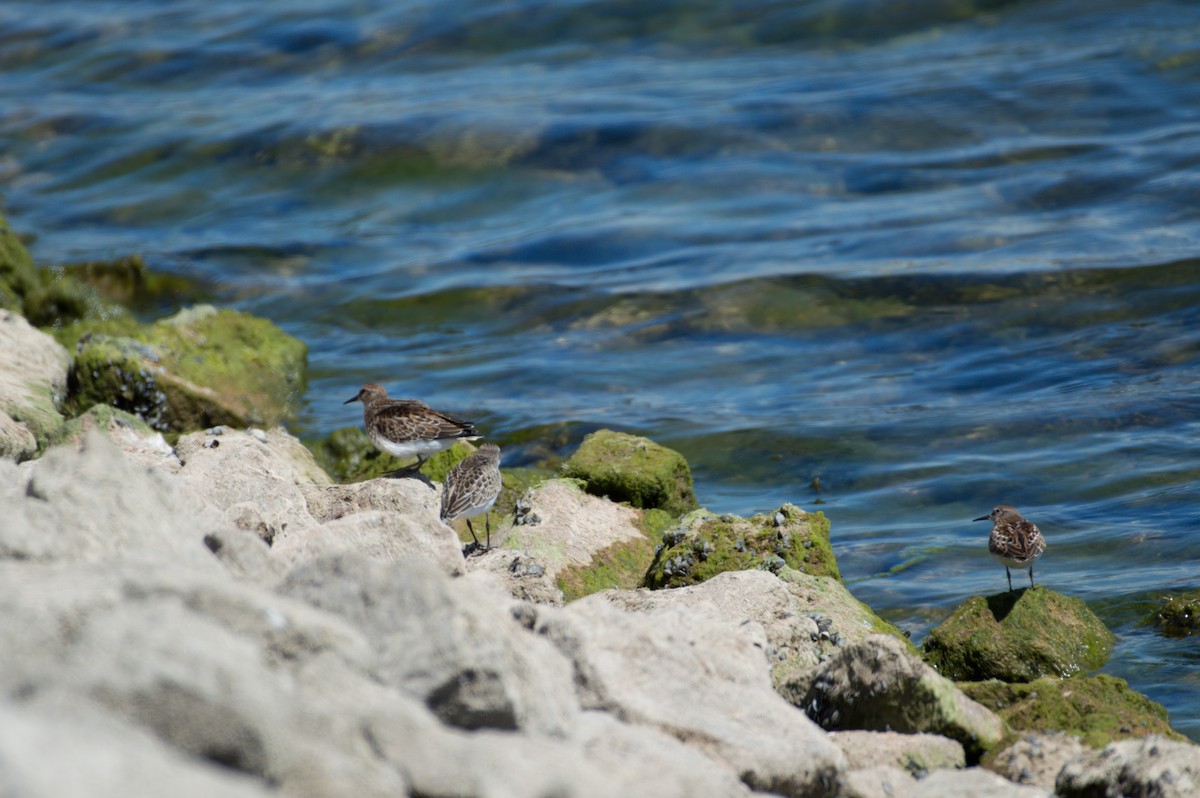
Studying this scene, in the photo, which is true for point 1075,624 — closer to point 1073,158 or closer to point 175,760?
point 175,760

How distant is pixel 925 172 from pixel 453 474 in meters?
13.6

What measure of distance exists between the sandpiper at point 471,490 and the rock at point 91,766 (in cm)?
492

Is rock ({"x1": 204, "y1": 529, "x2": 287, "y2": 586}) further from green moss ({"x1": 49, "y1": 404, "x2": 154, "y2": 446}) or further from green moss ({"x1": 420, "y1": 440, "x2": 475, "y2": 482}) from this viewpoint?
green moss ({"x1": 420, "y1": 440, "x2": 475, "y2": 482})

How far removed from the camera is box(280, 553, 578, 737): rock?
4.29 meters

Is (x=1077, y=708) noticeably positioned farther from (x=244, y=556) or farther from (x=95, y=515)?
(x=95, y=515)

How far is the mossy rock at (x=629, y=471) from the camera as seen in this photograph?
29.2 feet

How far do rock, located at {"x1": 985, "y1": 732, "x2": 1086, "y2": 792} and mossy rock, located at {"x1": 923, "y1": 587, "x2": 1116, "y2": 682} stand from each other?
1.88 m

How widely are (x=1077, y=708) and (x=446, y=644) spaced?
3228mm

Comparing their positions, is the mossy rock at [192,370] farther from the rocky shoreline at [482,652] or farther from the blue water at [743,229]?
the rocky shoreline at [482,652]

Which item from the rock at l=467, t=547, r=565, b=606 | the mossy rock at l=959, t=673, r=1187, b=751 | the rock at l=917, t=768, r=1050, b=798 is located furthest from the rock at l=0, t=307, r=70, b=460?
the mossy rock at l=959, t=673, r=1187, b=751

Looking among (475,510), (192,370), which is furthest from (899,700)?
(192,370)

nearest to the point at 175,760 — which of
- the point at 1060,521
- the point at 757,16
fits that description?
the point at 1060,521

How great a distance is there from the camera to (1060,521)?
1080cm

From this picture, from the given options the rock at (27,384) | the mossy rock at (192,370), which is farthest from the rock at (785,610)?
the mossy rock at (192,370)
